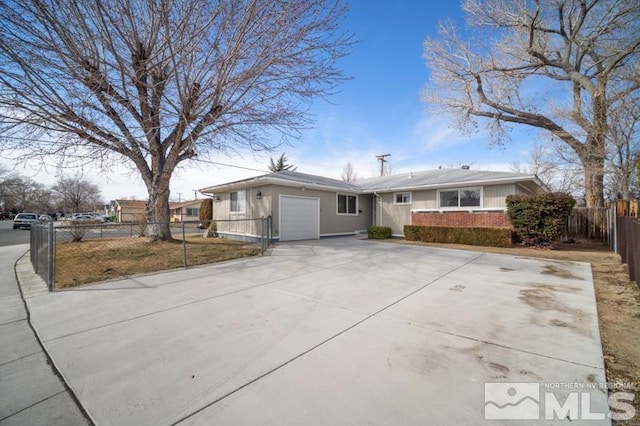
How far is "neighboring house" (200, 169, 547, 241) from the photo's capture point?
460 inches

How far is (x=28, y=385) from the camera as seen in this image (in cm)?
216

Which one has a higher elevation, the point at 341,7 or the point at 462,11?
the point at 462,11

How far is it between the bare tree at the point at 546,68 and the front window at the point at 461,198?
462 cm

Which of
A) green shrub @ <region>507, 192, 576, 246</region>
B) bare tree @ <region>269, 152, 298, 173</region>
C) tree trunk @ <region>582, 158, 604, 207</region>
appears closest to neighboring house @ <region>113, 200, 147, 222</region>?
bare tree @ <region>269, 152, 298, 173</region>

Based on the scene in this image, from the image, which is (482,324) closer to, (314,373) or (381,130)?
(314,373)

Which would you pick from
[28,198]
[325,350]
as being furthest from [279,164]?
[28,198]

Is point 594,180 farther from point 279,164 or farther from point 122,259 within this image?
point 279,164

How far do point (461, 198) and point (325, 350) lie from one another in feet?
40.9

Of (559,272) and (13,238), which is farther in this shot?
(13,238)

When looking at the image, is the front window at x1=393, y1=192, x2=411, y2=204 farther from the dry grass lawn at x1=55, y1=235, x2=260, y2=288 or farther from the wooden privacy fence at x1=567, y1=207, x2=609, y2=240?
the dry grass lawn at x1=55, y1=235, x2=260, y2=288

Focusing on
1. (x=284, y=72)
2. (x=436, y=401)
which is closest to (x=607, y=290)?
(x=436, y=401)

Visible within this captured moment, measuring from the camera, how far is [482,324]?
3.21m

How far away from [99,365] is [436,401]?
287 centimetres

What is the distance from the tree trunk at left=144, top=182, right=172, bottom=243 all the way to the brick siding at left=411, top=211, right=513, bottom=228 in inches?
427
